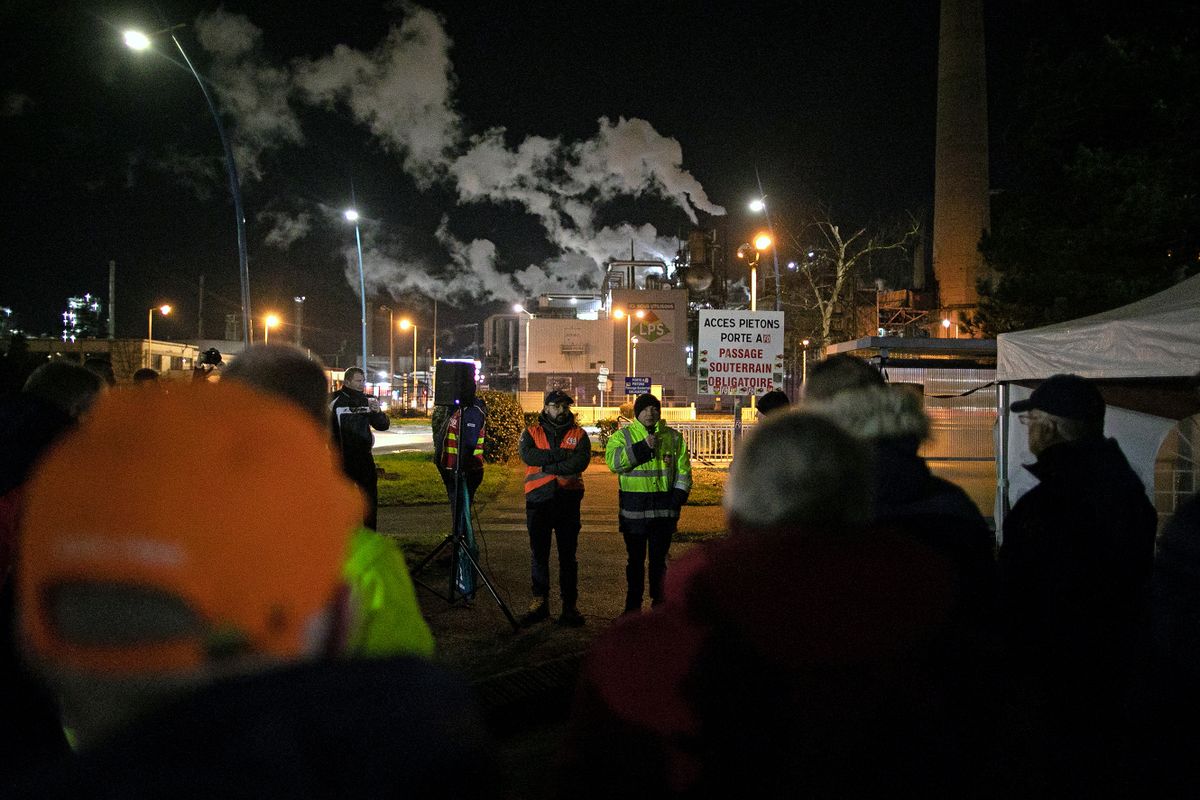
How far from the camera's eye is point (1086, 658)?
258 centimetres

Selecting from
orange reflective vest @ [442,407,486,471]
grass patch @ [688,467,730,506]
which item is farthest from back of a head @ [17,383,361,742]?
grass patch @ [688,467,730,506]

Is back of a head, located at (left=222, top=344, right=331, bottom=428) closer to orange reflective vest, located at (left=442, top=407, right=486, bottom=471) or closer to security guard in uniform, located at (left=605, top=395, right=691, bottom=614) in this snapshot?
security guard in uniform, located at (left=605, top=395, right=691, bottom=614)

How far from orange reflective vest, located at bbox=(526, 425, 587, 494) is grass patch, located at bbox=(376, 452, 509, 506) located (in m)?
7.25

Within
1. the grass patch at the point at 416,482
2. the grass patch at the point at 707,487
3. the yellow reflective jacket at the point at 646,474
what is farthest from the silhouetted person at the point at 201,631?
the grass patch at the point at 416,482

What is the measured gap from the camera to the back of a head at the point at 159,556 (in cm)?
74

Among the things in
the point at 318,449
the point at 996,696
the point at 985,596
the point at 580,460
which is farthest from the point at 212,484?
the point at 580,460

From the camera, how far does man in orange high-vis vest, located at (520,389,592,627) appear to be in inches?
248

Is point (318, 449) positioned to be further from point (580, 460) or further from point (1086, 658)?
point (580, 460)

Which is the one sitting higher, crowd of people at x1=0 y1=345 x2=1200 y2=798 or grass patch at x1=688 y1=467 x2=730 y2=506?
crowd of people at x1=0 y1=345 x2=1200 y2=798

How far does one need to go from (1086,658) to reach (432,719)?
264 centimetres

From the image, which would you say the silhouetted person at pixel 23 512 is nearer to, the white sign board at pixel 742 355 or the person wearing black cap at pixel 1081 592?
the person wearing black cap at pixel 1081 592

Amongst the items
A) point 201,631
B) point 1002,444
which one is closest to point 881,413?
point 201,631

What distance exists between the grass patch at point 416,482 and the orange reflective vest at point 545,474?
7246 millimetres

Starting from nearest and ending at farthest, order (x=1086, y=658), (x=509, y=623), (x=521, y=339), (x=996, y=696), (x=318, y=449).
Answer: (x=318, y=449)
(x=996, y=696)
(x=1086, y=658)
(x=509, y=623)
(x=521, y=339)
